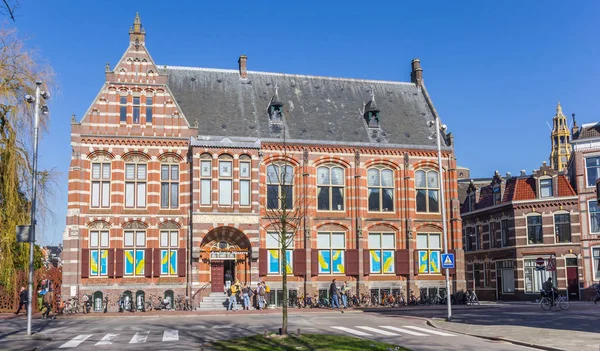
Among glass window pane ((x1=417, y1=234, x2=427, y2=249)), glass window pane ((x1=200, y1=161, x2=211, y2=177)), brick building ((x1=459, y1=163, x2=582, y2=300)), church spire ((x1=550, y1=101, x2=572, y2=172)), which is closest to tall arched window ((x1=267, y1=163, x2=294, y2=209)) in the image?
glass window pane ((x1=200, y1=161, x2=211, y2=177))

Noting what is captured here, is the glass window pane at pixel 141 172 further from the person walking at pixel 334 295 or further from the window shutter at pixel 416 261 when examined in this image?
the window shutter at pixel 416 261

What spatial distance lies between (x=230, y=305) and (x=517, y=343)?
72.1ft

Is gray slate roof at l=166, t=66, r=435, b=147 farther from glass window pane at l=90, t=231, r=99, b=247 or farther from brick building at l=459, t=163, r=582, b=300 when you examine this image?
brick building at l=459, t=163, r=582, b=300

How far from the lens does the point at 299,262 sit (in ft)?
141

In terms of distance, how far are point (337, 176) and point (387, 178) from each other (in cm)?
349

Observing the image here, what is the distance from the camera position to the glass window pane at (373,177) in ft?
149

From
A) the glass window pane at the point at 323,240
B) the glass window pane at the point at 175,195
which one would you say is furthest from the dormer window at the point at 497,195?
the glass window pane at the point at 175,195

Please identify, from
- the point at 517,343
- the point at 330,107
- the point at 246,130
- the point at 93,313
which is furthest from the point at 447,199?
the point at 517,343

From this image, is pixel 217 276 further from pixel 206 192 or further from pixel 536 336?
pixel 536 336

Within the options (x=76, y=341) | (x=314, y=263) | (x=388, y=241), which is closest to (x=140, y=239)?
(x=314, y=263)

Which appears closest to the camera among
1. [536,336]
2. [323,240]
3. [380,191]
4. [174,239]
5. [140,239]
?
[536,336]

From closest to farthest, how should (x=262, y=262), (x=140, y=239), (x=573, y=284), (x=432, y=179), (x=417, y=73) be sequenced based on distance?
(x=140, y=239)
(x=262, y=262)
(x=432, y=179)
(x=573, y=284)
(x=417, y=73)

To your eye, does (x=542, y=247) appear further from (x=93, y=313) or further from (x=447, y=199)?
(x=93, y=313)

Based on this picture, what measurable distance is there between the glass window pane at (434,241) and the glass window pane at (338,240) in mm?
6048
